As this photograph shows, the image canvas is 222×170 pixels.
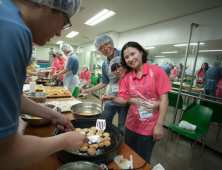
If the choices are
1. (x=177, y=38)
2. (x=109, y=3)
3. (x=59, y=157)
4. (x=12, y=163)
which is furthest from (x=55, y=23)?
(x=177, y=38)

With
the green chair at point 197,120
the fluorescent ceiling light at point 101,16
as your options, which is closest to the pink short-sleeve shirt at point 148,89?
the green chair at point 197,120

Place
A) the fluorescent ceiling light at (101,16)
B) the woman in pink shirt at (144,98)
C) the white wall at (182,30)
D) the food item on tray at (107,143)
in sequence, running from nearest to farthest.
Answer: the food item on tray at (107,143)
the woman in pink shirt at (144,98)
the white wall at (182,30)
the fluorescent ceiling light at (101,16)

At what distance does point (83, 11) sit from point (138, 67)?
3.57 metres

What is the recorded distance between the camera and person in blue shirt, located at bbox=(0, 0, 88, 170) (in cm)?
31

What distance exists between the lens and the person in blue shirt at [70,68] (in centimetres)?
351

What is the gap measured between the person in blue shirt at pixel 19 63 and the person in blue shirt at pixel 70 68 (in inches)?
123

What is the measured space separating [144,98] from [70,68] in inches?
112

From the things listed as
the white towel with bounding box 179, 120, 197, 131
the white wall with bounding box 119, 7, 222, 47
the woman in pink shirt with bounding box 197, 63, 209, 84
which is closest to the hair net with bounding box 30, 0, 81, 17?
the white towel with bounding box 179, 120, 197, 131

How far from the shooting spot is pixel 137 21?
4148 mm

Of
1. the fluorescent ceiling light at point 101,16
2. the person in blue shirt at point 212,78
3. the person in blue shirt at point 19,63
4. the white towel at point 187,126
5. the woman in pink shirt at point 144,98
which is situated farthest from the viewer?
the fluorescent ceiling light at point 101,16

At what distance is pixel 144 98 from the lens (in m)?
1.30

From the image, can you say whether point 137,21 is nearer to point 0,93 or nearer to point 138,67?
point 138,67

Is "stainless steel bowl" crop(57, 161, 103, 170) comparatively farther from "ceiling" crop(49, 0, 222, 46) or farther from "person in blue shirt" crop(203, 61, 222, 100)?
"ceiling" crop(49, 0, 222, 46)

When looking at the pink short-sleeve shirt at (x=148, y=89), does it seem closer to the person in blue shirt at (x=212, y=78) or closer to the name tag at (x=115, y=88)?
the name tag at (x=115, y=88)
